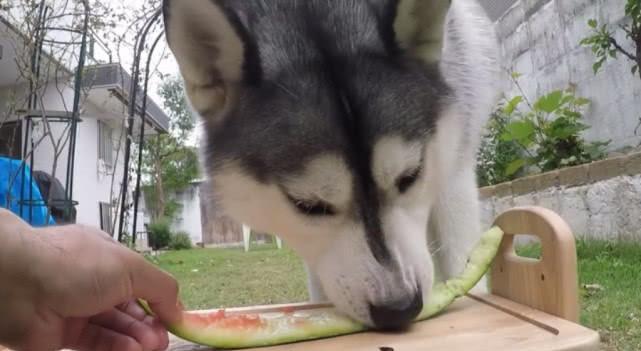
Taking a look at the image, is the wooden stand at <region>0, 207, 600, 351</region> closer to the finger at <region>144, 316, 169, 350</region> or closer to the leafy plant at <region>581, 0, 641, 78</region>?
the finger at <region>144, 316, 169, 350</region>

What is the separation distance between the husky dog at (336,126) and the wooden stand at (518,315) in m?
0.10

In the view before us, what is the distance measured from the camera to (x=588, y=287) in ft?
10.6

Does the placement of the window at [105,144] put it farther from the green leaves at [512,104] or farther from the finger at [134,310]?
the finger at [134,310]

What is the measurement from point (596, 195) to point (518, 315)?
3.31m

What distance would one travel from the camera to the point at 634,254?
381cm

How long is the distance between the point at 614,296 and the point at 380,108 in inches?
81.6

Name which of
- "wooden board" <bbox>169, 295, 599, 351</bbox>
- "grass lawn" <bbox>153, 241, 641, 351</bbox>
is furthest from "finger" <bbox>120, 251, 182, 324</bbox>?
"grass lawn" <bbox>153, 241, 641, 351</bbox>

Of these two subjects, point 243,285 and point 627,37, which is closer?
point 627,37

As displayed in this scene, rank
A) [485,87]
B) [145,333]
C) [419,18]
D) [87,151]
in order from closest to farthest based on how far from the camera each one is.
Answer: [145,333] → [419,18] → [485,87] → [87,151]

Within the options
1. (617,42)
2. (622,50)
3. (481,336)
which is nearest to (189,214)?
(617,42)

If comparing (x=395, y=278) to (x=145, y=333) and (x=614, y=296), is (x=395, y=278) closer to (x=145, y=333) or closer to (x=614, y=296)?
(x=145, y=333)

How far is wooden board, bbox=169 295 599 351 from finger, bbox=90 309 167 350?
0.12m

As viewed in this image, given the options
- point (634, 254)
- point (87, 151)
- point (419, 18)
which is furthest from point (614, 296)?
point (87, 151)

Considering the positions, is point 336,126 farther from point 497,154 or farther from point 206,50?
point 497,154
